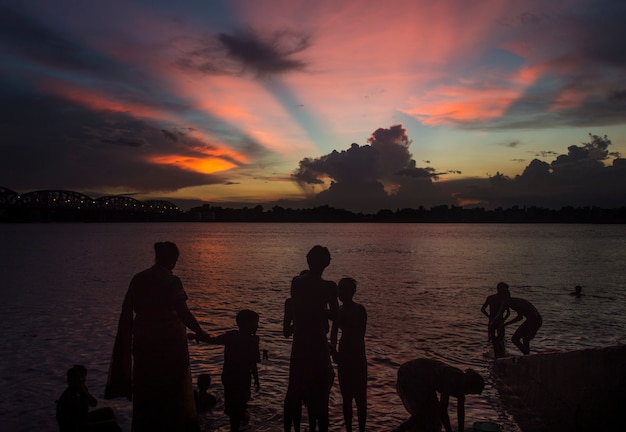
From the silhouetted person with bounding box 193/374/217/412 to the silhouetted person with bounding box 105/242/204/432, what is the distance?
11.3ft

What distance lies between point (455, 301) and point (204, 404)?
64.9ft

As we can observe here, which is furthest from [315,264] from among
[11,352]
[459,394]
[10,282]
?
[10,282]

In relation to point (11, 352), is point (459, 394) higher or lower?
higher

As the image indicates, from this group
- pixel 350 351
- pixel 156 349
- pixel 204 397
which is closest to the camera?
pixel 156 349

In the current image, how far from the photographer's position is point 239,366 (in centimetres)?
685

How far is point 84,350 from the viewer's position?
1416cm

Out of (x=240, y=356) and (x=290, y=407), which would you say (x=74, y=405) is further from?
(x=290, y=407)

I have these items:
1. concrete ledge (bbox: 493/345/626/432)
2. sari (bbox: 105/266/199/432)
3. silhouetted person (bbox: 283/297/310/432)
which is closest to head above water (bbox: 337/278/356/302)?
silhouetted person (bbox: 283/297/310/432)

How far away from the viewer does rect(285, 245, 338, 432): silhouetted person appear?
19.0ft

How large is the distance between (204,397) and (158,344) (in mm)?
4142

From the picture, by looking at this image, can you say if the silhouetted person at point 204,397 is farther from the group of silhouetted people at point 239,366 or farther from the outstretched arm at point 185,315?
the outstretched arm at point 185,315

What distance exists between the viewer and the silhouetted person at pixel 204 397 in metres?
8.70

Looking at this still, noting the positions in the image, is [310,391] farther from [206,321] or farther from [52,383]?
[206,321]

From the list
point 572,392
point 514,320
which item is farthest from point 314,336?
point 514,320
